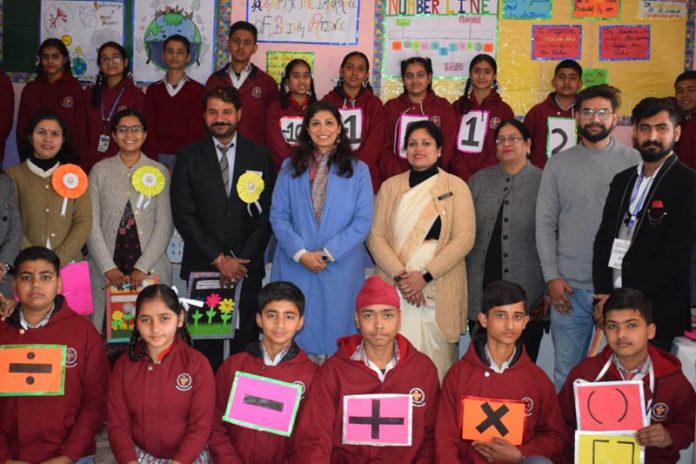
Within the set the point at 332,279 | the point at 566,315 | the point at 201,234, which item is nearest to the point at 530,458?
the point at 566,315

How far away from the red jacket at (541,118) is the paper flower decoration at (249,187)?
2.31m

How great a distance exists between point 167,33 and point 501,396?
4643 millimetres

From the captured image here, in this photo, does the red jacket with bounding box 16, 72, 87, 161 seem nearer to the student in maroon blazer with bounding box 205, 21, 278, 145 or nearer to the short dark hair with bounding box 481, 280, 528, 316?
the student in maroon blazer with bounding box 205, 21, 278, 145

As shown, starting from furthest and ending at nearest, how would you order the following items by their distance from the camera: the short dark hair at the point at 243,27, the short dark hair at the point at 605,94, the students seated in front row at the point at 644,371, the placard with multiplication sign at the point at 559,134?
→ the short dark hair at the point at 243,27 → the placard with multiplication sign at the point at 559,134 → the short dark hair at the point at 605,94 → the students seated in front row at the point at 644,371

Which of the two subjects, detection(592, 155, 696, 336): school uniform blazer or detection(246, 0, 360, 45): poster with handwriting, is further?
detection(246, 0, 360, 45): poster with handwriting

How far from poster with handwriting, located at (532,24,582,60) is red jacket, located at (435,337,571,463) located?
3.70 meters

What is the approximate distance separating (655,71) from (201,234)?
13.3 ft

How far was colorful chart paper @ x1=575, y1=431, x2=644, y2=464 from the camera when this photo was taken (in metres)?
3.16

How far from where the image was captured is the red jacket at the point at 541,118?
19.0 feet

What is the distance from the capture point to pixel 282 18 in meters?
6.50

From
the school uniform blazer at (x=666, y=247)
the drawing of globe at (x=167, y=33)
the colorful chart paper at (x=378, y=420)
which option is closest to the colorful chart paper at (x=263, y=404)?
the colorful chart paper at (x=378, y=420)

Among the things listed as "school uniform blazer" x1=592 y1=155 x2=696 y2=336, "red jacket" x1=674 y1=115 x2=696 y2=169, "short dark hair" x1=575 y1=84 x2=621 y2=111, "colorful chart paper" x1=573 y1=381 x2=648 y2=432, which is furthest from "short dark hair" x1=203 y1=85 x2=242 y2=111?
"red jacket" x1=674 y1=115 x2=696 y2=169

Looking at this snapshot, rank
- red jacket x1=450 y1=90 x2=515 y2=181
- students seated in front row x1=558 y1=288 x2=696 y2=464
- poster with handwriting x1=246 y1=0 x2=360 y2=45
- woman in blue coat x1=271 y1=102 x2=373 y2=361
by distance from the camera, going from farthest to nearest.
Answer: poster with handwriting x1=246 y1=0 x2=360 y2=45
red jacket x1=450 y1=90 x2=515 y2=181
woman in blue coat x1=271 y1=102 x2=373 y2=361
students seated in front row x1=558 y1=288 x2=696 y2=464

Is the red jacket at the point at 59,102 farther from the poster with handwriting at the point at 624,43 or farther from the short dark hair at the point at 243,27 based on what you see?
the poster with handwriting at the point at 624,43
